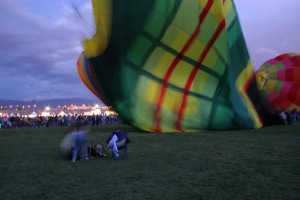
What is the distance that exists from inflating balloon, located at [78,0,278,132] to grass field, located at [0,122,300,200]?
16.0ft

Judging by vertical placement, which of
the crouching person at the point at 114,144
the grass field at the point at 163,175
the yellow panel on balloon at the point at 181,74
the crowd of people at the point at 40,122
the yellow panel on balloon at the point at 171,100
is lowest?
the grass field at the point at 163,175

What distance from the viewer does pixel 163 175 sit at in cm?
616

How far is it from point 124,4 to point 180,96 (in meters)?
4.65

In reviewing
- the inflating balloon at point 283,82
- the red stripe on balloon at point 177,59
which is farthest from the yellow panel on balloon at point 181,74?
the inflating balloon at point 283,82

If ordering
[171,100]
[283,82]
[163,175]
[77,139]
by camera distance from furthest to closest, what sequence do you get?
1. [283,82]
2. [171,100]
3. [77,139]
4. [163,175]

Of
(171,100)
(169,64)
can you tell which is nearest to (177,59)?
(169,64)

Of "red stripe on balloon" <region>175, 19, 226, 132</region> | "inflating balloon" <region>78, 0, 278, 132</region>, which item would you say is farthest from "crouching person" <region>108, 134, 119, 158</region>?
"red stripe on balloon" <region>175, 19, 226, 132</region>

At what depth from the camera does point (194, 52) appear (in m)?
14.6

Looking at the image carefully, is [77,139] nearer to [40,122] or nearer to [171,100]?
[171,100]

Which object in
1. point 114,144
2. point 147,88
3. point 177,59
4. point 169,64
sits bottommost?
point 114,144

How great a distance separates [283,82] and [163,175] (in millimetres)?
19951

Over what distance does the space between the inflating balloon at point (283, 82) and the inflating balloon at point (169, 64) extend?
842 centimetres

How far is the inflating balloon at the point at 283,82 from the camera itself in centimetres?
2333

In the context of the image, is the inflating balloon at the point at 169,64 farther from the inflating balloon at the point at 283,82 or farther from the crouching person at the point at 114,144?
the inflating balloon at the point at 283,82
